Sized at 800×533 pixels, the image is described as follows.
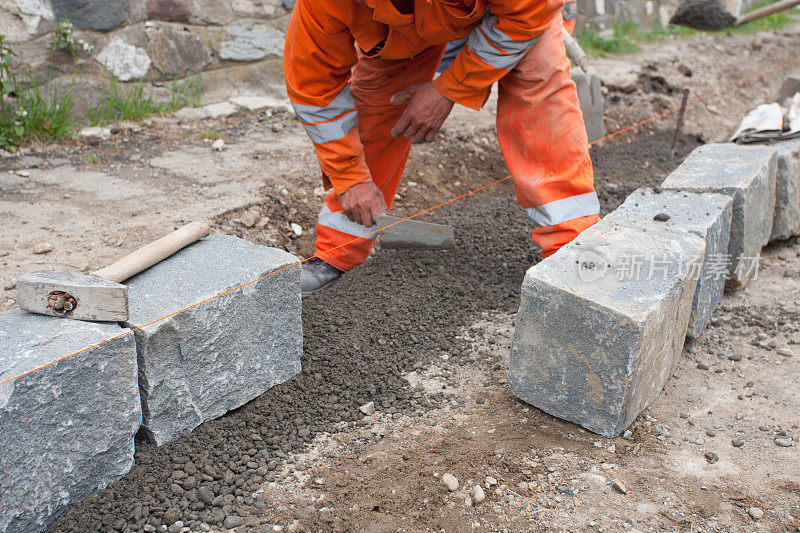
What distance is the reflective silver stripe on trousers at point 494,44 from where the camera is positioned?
2.52 meters

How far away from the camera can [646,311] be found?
6.80ft

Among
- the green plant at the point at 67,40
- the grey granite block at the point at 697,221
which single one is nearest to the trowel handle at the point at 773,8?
the grey granite block at the point at 697,221

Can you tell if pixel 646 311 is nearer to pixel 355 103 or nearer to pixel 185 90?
pixel 355 103

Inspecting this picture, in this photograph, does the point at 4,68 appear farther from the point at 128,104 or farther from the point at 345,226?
the point at 345,226

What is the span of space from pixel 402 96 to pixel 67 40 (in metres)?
2.72

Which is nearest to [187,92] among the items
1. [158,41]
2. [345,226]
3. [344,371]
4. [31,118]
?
[158,41]

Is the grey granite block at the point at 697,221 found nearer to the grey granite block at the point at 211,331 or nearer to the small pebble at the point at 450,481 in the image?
the small pebble at the point at 450,481

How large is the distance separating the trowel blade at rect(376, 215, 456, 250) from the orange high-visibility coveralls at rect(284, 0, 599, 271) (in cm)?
20

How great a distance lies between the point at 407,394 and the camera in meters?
2.47

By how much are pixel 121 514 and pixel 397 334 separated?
125 cm

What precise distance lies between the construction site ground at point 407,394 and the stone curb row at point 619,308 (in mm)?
129

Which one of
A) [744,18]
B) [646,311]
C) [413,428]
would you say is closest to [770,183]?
[646,311]

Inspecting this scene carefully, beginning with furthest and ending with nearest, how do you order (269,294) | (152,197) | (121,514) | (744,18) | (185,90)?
(744,18) < (185,90) < (152,197) < (269,294) < (121,514)

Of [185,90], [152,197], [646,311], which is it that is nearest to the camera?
[646,311]
